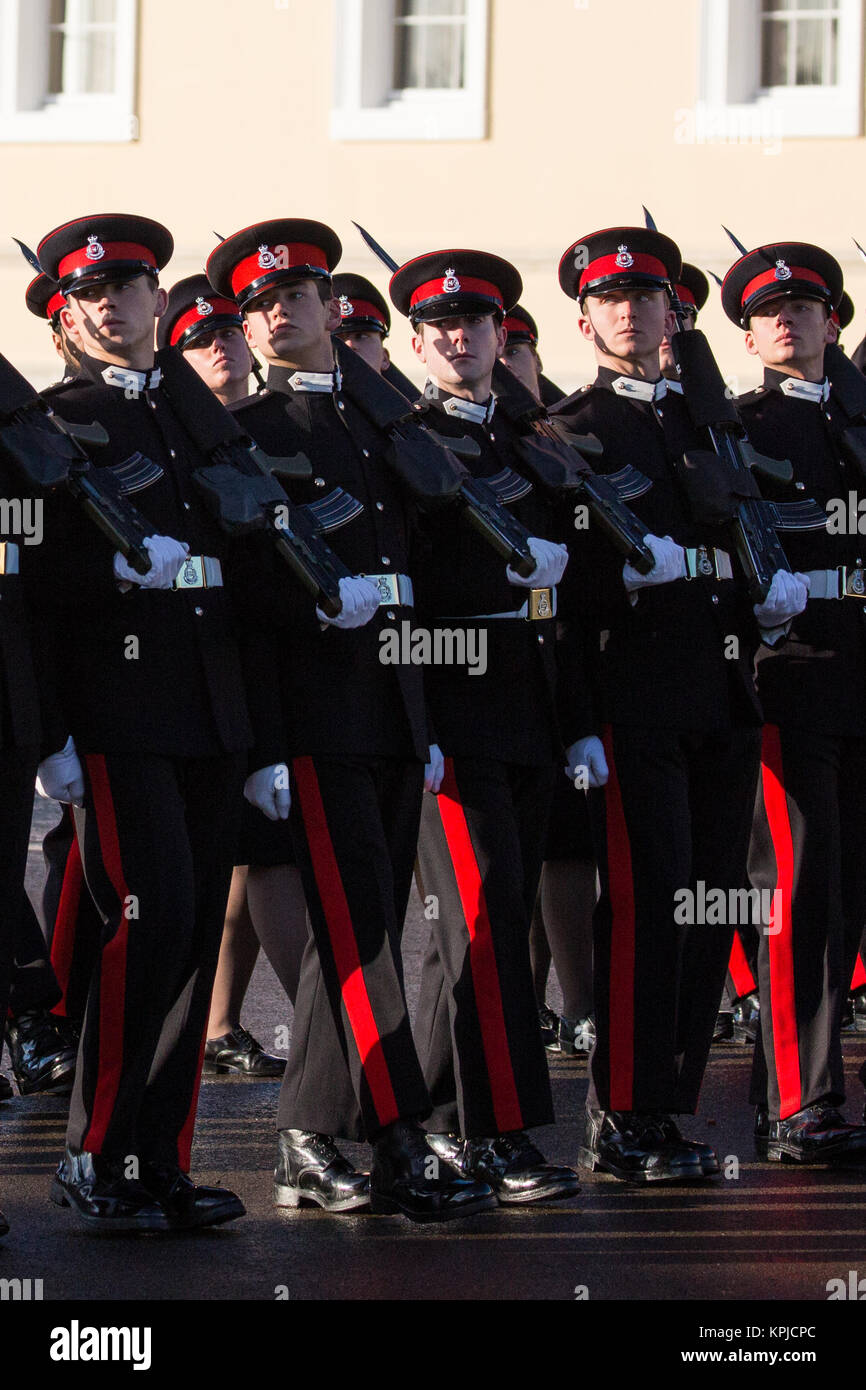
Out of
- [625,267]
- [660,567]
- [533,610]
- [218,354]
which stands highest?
[625,267]

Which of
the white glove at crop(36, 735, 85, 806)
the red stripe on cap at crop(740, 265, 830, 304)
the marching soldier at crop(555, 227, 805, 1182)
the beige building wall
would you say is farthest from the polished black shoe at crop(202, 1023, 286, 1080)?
the beige building wall

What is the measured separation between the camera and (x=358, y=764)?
16.4ft

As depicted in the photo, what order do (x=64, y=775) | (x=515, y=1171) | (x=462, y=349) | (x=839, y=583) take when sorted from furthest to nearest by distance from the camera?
(x=839, y=583)
(x=462, y=349)
(x=515, y=1171)
(x=64, y=775)

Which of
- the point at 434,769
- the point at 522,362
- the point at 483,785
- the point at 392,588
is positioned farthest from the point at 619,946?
the point at 522,362

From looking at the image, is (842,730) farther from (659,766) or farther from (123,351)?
(123,351)

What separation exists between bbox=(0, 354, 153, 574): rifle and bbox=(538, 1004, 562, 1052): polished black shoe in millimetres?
2710

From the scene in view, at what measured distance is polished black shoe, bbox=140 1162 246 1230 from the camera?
4.76m

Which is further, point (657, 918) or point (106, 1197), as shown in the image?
point (657, 918)

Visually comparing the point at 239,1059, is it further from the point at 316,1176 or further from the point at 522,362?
the point at 522,362

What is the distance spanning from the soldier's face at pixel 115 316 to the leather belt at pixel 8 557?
0.57m

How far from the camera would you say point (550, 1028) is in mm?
6996

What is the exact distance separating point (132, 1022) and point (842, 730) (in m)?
1.92

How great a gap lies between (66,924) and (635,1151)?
1.86 meters

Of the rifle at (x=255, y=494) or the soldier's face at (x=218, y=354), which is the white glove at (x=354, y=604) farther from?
the soldier's face at (x=218, y=354)
